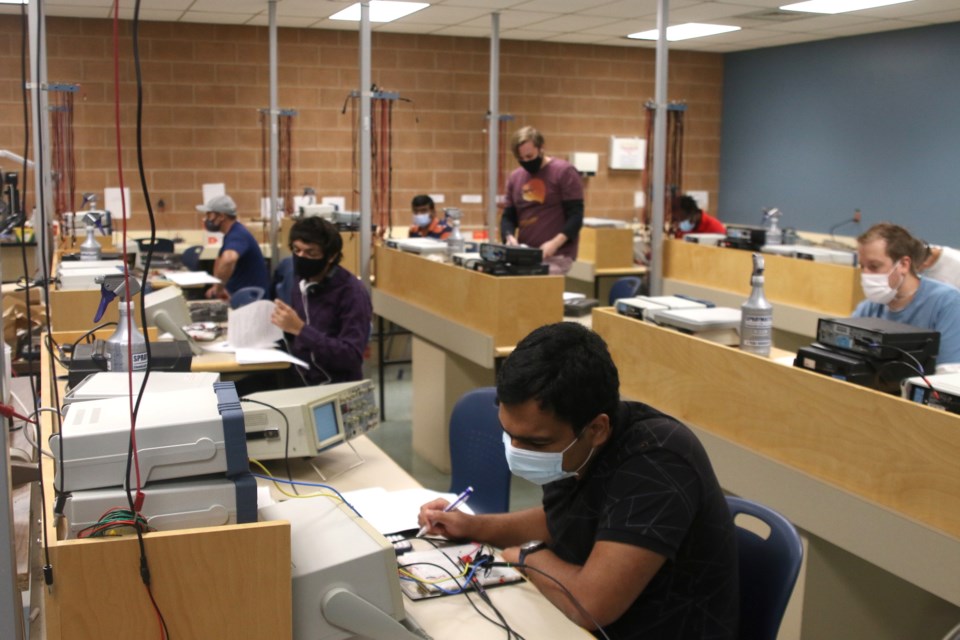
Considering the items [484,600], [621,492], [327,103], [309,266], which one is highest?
[327,103]

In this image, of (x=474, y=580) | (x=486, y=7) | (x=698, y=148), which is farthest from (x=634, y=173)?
(x=474, y=580)

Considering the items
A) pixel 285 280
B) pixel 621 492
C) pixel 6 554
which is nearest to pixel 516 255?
pixel 285 280

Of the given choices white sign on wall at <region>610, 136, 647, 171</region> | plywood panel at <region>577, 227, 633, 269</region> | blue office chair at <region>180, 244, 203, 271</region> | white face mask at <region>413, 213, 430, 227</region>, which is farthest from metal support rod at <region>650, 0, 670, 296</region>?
white sign on wall at <region>610, 136, 647, 171</region>

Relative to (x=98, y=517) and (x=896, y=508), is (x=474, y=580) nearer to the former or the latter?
(x=98, y=517)

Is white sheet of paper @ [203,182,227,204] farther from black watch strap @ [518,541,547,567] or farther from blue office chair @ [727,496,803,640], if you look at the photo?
blue office chair @ [727,496,803,640]

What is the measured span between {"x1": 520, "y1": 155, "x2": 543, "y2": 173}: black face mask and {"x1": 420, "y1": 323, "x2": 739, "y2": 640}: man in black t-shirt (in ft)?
12.1

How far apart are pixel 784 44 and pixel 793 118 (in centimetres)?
68

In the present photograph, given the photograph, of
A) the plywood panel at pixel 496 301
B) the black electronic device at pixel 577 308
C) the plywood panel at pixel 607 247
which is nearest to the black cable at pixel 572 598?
the plywood panel at pixel 496 301

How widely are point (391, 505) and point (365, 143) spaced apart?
127 inches

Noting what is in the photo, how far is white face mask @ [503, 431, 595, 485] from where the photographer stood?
167cm

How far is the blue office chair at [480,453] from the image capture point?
2537mm

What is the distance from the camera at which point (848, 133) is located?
26.4ft

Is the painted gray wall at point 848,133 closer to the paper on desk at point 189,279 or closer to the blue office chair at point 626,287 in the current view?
the blue office chair at point 626,287

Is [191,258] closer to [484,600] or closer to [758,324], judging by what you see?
[758,324]
